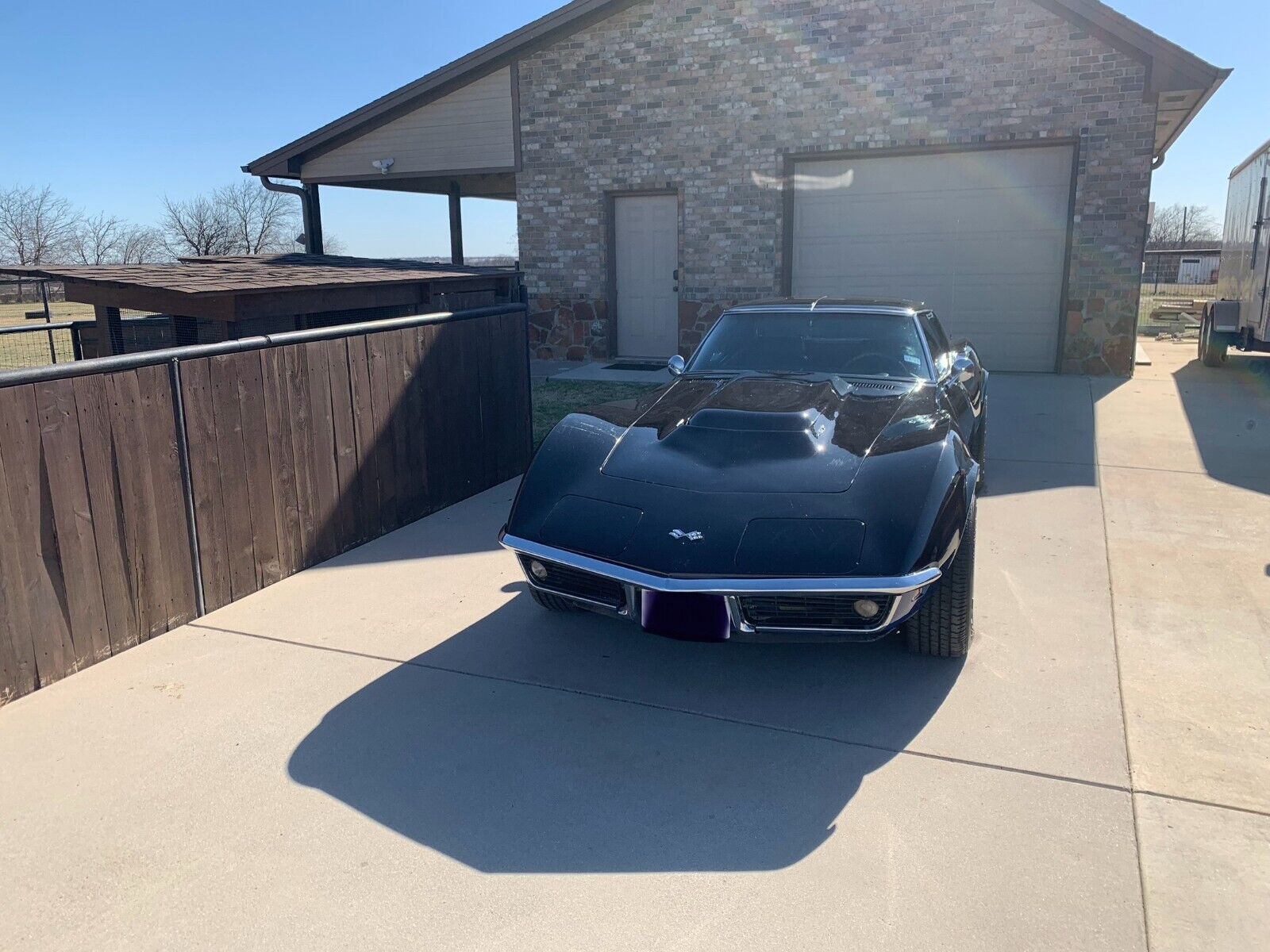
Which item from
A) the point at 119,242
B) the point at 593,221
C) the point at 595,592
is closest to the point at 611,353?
the point at 593,221

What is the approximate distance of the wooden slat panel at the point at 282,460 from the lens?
518cm

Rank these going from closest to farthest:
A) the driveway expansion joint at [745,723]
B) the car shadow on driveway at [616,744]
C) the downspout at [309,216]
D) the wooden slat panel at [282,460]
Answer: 1. the car shadow on driveway at [616,744]
2. the driveway expansion joint at [745,723]
3. the wooden slat panel at [282,460]
4. the downspout at [309,216]

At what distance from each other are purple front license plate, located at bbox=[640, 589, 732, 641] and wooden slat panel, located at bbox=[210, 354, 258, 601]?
2.48m

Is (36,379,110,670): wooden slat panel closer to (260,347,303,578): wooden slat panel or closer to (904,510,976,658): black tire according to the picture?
(260,347,303,578): wooden slat panel

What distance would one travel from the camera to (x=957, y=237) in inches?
519

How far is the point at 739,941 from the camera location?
100.0 inches

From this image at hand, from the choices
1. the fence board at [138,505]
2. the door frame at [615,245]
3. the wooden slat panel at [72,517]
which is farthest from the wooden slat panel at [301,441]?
the door frame at [615,245]

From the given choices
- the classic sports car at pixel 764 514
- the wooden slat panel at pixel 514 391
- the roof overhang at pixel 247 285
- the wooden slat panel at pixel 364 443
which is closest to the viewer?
the classic sports car at pixel 764 514

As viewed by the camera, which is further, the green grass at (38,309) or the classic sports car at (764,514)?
the green grass at (38,309)

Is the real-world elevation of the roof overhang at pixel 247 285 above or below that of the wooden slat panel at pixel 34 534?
above

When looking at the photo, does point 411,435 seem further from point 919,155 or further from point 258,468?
point 919,155

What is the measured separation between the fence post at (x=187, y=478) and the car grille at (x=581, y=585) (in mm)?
1810

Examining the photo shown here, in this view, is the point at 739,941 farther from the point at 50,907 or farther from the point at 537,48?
the point at 537,48

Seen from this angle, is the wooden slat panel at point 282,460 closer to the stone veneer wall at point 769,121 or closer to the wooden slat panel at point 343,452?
the wooden slat panel at point 343,452
